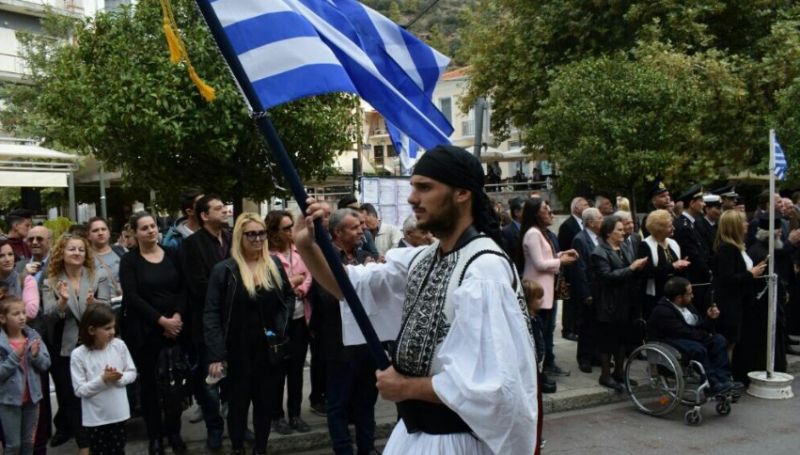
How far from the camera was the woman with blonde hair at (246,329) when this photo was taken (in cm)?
538

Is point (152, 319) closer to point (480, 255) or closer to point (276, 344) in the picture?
point (276, 344)

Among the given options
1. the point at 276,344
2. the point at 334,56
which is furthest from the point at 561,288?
the point at 334,56

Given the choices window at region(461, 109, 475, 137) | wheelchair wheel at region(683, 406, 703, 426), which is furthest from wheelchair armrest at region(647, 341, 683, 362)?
window at region(461, 109, 475, 137)

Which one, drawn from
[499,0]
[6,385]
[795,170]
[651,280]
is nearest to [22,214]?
[6,385]

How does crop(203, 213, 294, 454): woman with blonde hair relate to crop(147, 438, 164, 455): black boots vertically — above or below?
above

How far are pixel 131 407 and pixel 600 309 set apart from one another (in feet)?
14.9

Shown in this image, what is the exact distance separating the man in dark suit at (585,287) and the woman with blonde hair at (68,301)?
495 centimetres

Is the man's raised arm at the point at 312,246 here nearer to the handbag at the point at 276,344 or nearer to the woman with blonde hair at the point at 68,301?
the handbag at the point at 276,344

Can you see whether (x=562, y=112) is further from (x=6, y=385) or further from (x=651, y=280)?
(x=6, y=385)

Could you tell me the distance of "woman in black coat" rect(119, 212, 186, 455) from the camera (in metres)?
5.60

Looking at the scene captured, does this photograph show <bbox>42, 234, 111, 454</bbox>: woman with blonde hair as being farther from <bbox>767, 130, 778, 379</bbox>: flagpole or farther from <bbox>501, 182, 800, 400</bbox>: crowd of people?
<bbox>767, 130, 778, 379</bbox>: flagpole

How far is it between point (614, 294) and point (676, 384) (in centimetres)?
111

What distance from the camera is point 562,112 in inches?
648

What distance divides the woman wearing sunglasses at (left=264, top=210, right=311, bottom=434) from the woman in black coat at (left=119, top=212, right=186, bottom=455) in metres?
0.86
